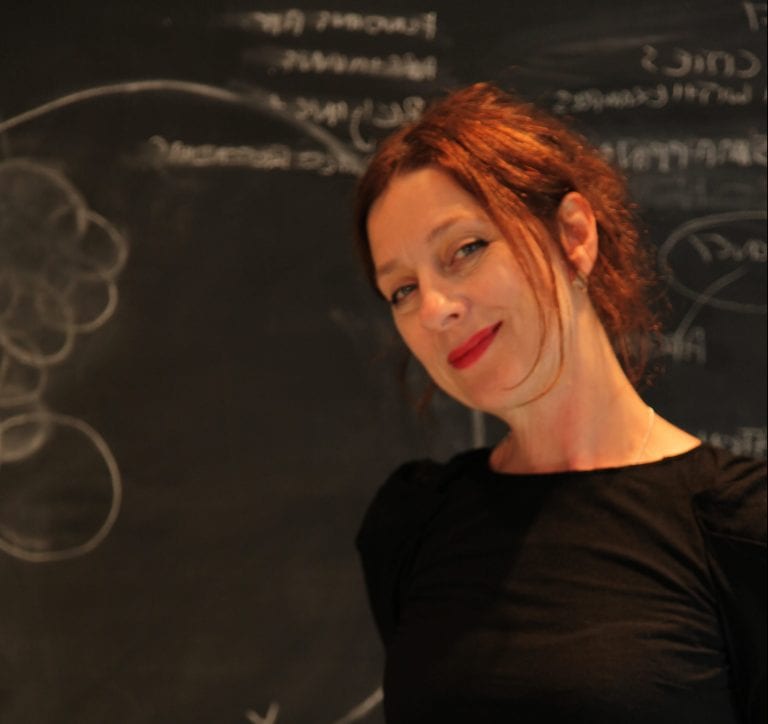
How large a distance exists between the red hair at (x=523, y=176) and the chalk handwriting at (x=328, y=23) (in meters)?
0.35

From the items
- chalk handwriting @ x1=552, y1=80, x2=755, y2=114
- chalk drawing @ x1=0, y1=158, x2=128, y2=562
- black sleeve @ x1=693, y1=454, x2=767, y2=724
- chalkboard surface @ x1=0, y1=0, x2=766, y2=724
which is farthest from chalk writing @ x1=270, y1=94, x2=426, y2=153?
black sleeve @ x1=693, y1=454, x2=767, y2=724

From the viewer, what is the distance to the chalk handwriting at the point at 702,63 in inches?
55.7

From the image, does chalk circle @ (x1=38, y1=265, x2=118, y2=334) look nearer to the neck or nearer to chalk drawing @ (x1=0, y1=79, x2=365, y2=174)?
chalk drawing @ (x1=0, y1=79, x2=365, y2=174)

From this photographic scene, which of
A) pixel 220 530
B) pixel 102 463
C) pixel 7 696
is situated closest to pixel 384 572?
pixel 220 530

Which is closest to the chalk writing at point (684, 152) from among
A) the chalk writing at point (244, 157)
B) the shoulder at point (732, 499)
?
the chalk writing at point (244, 157)

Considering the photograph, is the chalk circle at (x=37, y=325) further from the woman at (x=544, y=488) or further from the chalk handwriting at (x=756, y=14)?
the chalk handwriting at (x=756, y=14)

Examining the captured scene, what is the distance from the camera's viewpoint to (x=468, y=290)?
0.95 metres

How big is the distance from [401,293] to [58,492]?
572 millimetres

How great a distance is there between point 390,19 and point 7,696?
1.06 metres

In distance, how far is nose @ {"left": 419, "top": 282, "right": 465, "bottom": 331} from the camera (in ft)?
3.12

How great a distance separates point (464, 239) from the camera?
96cm

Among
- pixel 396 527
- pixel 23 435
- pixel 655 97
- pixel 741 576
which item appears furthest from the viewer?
pixel 655 97

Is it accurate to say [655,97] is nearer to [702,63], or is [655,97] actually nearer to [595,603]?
[702,63]

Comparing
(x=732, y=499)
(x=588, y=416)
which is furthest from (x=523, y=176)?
(x=732, y=499)
